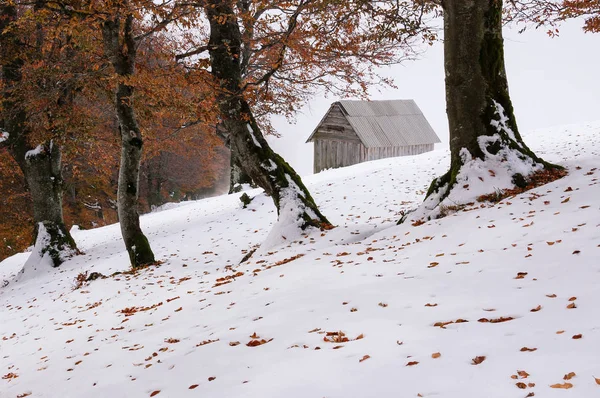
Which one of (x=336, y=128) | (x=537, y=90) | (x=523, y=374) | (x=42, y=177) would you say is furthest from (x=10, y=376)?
(x=537, y=90)

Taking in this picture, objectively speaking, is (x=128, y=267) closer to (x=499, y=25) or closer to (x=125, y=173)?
(x=125, y=173)

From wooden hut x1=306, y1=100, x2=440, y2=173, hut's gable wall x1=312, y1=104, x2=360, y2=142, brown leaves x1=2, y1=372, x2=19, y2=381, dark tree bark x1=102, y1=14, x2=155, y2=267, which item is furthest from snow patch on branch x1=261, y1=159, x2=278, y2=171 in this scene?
hut's gable wall x1=312, y1=104, x2=360, y2=142

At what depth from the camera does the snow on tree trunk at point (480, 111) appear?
8.78m

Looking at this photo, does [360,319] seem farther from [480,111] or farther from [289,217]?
[289,217]

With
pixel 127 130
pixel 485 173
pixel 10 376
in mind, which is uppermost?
pixel 127 130

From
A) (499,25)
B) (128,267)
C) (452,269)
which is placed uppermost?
(499,25)

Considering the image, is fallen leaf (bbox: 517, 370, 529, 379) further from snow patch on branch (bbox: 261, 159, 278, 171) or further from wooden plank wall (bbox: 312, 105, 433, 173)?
wooden plank wall (bbox: 312, 105, 433, 173)

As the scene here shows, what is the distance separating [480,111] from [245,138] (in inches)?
197

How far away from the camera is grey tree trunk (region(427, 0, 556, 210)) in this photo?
8.80 meters

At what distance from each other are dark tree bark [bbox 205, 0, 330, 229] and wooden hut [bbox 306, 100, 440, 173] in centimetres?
2255

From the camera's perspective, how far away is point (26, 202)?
26016 mm

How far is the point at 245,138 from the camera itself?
1098 cm

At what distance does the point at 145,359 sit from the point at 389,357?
2.79 m

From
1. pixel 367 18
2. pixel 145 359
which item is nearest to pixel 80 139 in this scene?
pixel 367 18
